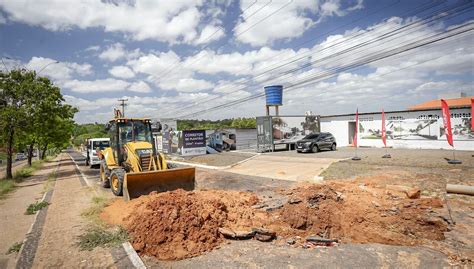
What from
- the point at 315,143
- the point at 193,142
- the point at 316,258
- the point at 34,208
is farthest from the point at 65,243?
the point at 193,142

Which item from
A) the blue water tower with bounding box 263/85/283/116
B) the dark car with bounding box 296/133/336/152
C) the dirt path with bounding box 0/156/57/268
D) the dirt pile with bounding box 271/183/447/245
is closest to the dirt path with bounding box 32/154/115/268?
the dirt path with bounding box 0/156/57/268

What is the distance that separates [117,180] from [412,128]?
2472 centimetres

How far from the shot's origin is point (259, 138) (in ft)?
93.6

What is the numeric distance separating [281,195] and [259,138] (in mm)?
18090

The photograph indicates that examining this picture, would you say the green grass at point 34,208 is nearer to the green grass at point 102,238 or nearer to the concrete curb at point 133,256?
the green grass at point 102,238

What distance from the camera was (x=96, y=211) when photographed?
8.71 metres

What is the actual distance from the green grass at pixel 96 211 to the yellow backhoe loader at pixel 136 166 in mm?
689

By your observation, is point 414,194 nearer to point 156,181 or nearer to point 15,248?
point 156,181

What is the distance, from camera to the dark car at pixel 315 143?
81.2 ft

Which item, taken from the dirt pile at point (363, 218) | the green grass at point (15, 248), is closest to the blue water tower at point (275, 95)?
the dirt pile at point (363, 218)

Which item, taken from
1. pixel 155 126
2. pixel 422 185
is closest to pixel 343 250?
pixel 422 185

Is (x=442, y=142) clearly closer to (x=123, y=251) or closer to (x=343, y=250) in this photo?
(x=343, y=250)

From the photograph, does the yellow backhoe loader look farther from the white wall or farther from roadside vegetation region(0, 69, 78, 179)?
the white wall

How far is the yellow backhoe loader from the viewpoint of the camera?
9781mm
